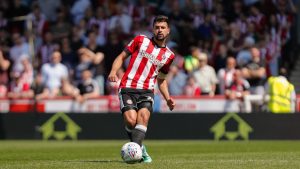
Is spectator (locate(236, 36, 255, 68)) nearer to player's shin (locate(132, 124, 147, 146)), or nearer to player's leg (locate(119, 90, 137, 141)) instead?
player's leg (locate(119, 90, 137, 141))

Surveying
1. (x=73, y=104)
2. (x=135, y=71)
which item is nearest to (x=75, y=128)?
(x=73, y=104)

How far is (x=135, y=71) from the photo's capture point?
13.2 m

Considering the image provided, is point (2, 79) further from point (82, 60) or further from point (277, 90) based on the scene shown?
point (277, 90)

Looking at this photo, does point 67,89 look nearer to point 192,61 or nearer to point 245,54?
point 192,61

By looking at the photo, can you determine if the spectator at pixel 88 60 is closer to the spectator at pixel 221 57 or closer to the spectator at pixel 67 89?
the spectator at pixel 67 89

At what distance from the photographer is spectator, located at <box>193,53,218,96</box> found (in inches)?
940

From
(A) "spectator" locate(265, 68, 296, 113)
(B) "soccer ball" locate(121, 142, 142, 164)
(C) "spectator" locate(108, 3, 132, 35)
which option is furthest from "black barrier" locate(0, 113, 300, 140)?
(B) "soccer ball" locate(121, 142, 142, 164)

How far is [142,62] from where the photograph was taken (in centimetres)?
1320

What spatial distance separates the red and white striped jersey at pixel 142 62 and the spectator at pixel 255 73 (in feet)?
34.8

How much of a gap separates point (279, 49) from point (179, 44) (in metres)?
2.94

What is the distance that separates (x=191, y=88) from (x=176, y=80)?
57cm

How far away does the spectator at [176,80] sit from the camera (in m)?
24.4

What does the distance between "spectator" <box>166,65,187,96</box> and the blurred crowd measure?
3 cm

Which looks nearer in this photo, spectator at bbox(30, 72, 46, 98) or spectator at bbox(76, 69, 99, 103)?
spectator at bbox(76, 69, 99, 103)
